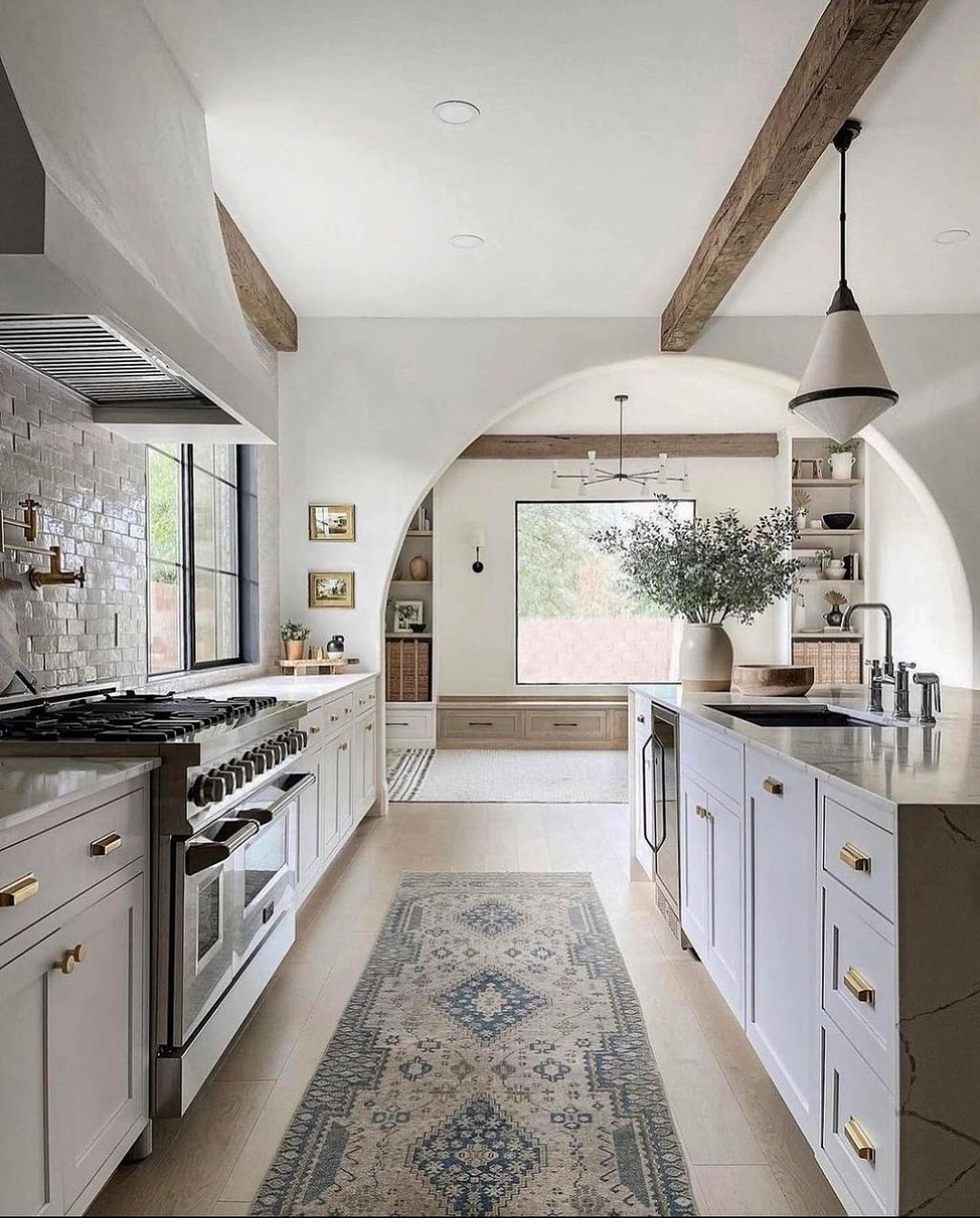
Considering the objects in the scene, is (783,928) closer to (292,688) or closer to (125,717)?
(125,717)

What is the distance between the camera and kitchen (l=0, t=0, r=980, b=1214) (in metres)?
1.60

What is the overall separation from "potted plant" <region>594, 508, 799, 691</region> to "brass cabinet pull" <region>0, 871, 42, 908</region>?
8.61 feet

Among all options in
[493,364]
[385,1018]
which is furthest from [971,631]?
[385,1018]

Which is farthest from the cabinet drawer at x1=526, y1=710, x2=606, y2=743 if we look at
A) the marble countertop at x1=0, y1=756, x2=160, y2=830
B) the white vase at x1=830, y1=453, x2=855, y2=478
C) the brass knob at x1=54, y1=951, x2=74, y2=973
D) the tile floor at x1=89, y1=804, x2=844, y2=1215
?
the brass knob at x1=54, y1=951, x2=74, y2=973

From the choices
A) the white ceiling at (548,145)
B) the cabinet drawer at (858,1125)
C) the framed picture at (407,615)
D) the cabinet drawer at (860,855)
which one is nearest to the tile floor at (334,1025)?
the cabinet drawer at (858,1125)

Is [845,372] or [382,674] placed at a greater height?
[845,372]

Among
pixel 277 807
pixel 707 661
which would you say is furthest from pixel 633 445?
pixel 277 807

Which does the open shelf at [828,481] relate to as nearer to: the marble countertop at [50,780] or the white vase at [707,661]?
the white vase at [707,661]

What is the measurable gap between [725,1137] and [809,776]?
33.0 inches

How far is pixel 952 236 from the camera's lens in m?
4.11

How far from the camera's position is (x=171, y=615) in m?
4.05

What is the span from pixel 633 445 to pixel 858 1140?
23.6 feet

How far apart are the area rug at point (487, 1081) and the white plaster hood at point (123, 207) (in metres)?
1.66

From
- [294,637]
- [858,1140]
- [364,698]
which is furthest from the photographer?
[294,637]
